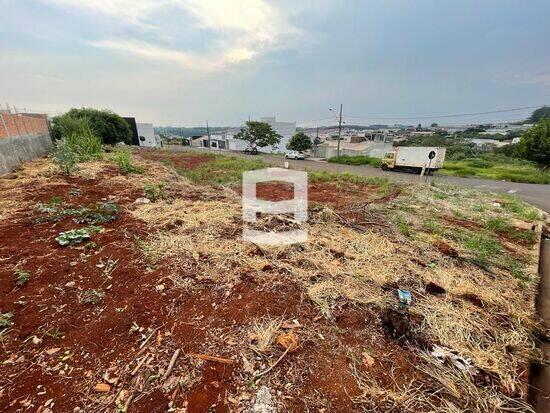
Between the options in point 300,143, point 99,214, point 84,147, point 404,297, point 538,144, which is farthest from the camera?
point 300,143

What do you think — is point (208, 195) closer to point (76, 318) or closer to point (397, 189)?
point (76, 318)

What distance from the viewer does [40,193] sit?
5.30 metres

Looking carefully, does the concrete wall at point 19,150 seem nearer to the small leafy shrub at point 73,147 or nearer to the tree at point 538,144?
the small leafy shrub at point 73,147

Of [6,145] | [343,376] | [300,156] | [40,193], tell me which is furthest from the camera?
[300,156]

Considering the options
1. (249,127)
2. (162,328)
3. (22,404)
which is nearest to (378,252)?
(162,328)

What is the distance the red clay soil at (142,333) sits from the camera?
1.67 meters

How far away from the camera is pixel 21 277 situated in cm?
260

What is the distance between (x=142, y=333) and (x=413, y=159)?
2029 centimetres

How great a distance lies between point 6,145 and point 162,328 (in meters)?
9.28

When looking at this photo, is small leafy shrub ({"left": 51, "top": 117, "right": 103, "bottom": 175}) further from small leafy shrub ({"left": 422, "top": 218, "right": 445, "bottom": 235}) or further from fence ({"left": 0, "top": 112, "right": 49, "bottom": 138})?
small leafy shrub ({"left": 422, "top": 218, "right": 445, "bottom": 235})

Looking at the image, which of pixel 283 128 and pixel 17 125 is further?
pixel 283 128

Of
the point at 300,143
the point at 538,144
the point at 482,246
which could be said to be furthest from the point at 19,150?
the point at 300,143

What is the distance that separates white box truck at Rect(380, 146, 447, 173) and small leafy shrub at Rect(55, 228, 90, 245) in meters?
18.8

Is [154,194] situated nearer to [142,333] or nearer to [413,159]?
[142,333]
